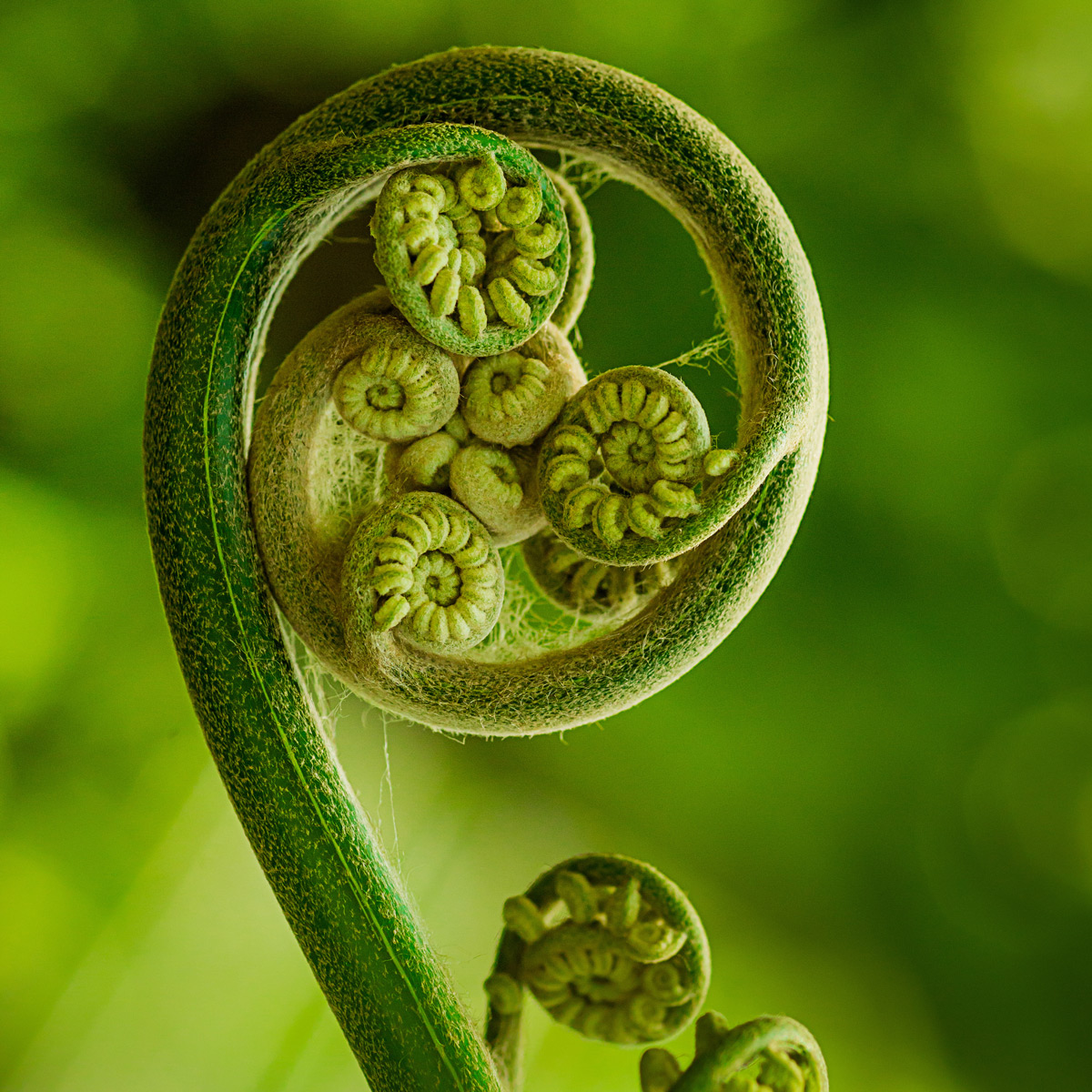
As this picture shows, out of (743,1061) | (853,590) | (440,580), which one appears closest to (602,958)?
(743,1061)

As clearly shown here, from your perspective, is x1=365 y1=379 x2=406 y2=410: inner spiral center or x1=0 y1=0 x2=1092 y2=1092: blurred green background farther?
x1=0 y1=0 x2=1092 y2=1092: blurred green background

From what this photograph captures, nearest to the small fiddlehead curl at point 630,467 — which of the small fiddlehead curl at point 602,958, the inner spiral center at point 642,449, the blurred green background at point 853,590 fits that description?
the inner spiral center at point 642,449

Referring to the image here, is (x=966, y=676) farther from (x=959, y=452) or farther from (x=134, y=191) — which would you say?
(x=134, y=191)

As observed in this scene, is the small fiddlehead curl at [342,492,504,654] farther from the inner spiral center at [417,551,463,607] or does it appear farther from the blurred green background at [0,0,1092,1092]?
the blurred green background at [0,0,1092,1092]

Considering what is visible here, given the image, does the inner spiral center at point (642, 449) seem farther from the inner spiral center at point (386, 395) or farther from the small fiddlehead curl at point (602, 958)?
the small fiddlehead curl at point (602, 958)

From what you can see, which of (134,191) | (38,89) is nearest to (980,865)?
(134,191)

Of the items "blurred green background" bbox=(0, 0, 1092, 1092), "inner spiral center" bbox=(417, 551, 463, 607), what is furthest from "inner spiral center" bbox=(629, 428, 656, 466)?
"blurred green background" bbox=(0, 0, 1092, 1092)
